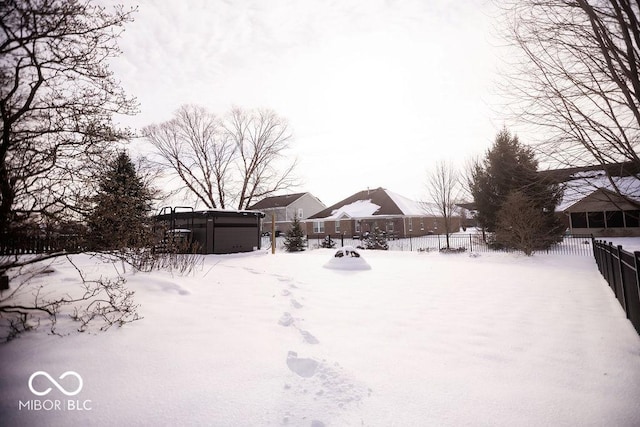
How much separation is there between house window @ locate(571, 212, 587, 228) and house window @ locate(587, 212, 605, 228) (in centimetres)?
41

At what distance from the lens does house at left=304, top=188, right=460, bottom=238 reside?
110ft

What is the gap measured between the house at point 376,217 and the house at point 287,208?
16.5 feet

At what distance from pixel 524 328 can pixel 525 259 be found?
12.5m

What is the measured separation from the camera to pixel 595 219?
88.1 ft

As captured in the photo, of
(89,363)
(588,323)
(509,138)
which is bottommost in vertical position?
(588,323)

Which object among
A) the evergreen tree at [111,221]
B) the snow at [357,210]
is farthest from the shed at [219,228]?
the snow at [357,210]

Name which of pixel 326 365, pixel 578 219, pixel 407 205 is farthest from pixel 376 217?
pixel 326 365

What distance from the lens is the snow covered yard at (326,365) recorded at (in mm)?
2572

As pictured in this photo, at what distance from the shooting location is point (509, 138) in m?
21.7

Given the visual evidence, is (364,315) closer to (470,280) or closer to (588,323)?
(588,323)

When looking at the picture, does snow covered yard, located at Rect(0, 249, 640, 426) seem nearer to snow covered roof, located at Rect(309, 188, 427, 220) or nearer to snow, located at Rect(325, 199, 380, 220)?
snow covered roof, located at Rect(309, 188, 427, 220)

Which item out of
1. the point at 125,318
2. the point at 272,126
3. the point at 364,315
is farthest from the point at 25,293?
the point at 272,126

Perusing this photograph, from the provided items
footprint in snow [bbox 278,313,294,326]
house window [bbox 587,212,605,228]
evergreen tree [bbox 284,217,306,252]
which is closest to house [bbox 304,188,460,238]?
evergreen tree [bbox 284,217,306,252]

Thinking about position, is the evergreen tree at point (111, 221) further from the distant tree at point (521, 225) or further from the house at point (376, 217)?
the house at point (376, 217)
